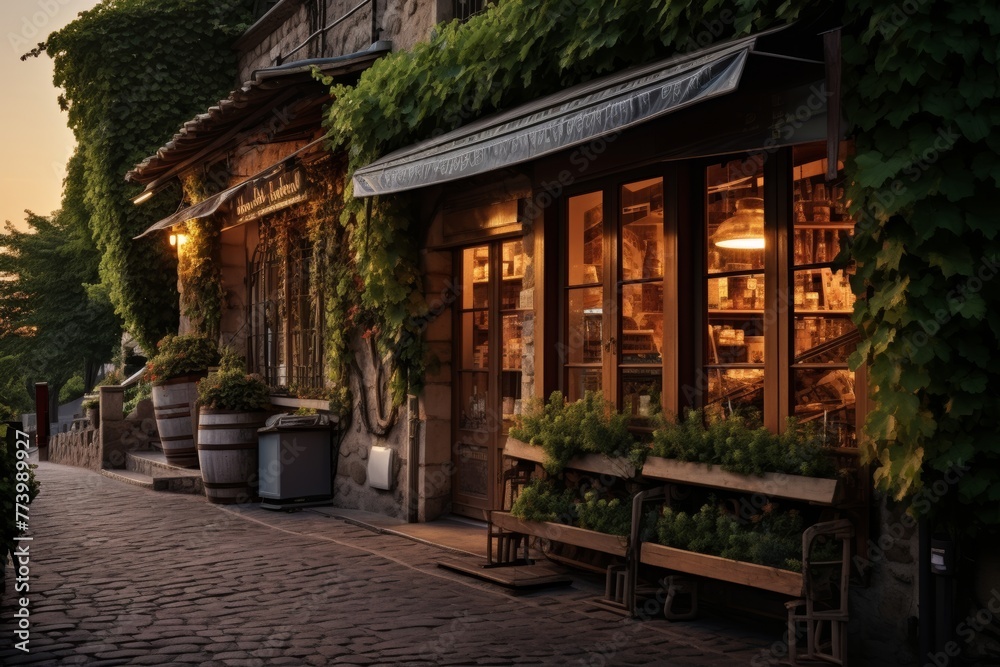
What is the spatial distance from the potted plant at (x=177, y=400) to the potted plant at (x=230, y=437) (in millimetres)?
1990

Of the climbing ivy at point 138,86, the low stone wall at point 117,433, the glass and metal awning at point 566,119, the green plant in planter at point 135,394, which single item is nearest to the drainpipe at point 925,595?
the glass and metal awning at point 566,119

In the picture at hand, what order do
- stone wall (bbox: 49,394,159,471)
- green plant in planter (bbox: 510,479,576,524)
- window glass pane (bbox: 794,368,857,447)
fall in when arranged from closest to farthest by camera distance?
window glass pane (bbox: 794,368,857,447) → green plant in planter (bbox: 510,479,576,524) → stone wall (bbox: 49,394,159,471)

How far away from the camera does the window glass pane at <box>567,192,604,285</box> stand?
285 inches

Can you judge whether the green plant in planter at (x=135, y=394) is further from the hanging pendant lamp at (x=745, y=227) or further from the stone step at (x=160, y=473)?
the hanging pendant lamp at (x=745, y=227)

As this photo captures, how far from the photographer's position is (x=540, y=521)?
21.9 ft

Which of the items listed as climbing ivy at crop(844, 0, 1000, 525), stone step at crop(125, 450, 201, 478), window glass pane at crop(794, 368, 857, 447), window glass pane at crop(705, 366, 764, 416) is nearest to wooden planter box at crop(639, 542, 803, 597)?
climbing ivy at crop(844, 0, 1000, 525)

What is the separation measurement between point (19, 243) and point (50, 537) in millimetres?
25348

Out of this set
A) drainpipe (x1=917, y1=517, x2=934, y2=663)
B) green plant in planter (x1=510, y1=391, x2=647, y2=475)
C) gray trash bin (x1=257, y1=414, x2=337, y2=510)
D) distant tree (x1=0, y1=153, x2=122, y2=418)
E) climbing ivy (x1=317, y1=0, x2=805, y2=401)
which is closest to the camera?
drainpipe (x1=917, y1=517, x2=934, y2=663)

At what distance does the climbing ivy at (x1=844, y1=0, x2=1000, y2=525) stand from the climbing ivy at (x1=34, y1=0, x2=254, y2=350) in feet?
41.8

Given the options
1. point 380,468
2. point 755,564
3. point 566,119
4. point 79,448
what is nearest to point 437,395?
point 380,468

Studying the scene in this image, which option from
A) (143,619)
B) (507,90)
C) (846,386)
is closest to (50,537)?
(143,619)

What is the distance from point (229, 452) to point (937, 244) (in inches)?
306

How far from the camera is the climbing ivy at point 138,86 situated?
15586 mm

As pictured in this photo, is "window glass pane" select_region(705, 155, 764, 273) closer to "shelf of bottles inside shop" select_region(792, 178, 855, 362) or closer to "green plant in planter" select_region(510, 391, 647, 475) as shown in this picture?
"shelf of bottles inside shop" select_region(792, 178, 855, 362)
